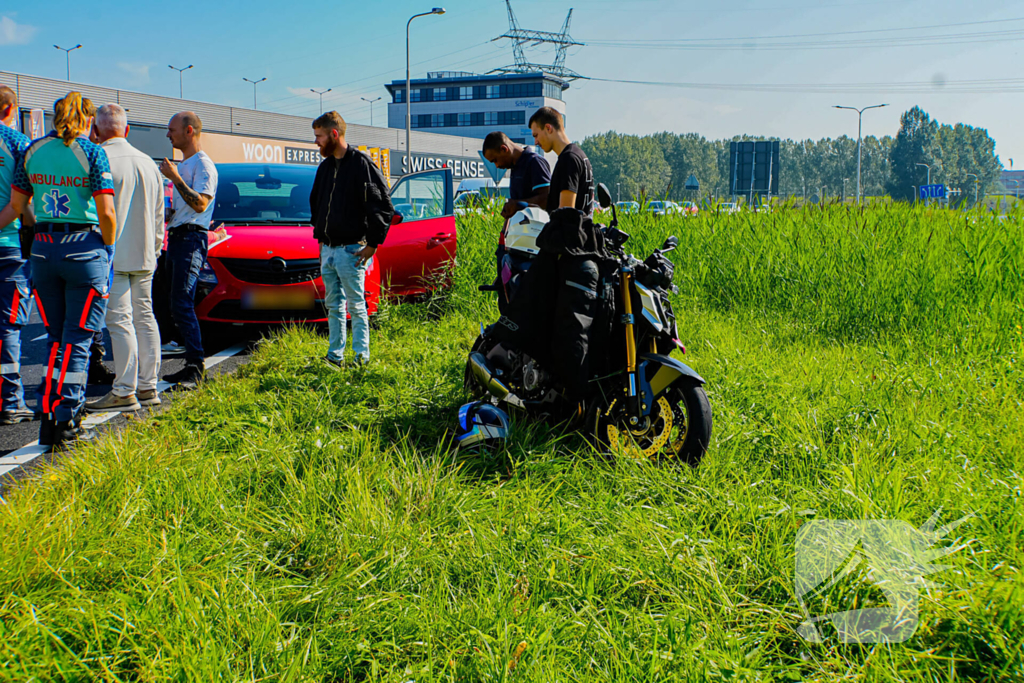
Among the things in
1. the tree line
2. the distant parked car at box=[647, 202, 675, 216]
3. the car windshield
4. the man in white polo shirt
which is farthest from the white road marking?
the tree line

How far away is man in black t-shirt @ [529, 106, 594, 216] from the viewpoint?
4.55m

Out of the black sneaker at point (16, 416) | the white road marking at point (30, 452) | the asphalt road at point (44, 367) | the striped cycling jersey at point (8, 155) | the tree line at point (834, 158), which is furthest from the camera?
the tree line at point (834, 158)

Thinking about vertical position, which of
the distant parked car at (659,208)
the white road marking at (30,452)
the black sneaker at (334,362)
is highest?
the distant parked car at (659,208)

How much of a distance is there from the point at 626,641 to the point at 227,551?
1.41 m

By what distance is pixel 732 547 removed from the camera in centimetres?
274

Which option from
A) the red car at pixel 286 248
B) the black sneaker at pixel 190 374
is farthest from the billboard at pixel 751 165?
the black sneaker at pixel 190 374

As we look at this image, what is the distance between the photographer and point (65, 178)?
443 centimetres

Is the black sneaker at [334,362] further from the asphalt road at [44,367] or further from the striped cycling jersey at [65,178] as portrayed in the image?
the striped cycling jersey at [65,178]

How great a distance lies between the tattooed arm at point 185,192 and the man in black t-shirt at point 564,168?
103 inches

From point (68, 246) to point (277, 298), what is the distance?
273cm

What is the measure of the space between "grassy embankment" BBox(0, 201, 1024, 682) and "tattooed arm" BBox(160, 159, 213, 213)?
149cm

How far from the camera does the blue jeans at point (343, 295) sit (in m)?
5.92

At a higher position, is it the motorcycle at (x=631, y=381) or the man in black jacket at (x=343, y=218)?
the man in black jacket at (x=343, y=218)

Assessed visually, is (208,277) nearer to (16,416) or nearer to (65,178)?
(16,416)
